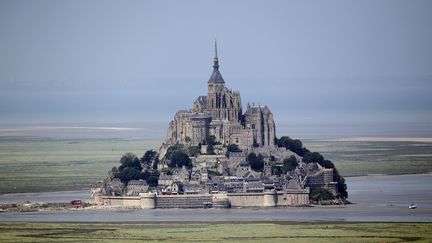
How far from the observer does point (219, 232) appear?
267ft

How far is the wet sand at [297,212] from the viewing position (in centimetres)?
8844

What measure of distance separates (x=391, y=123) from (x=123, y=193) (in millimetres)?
83008

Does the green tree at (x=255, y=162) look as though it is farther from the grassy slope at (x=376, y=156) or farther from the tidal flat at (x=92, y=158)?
the grassy slope at (x=376, y=156)

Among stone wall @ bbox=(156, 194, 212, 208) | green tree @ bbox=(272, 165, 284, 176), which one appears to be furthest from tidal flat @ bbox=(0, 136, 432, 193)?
green tree @ bbox=(272, 165, 284, 176)

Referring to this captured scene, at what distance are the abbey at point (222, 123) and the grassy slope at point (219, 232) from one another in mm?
20574

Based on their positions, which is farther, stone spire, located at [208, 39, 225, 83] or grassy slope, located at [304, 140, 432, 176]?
grassy slope, located at [304, 140, 432, 176]

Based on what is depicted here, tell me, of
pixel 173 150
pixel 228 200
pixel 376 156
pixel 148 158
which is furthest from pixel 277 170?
pixel 376 156

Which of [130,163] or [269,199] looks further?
[130,163]

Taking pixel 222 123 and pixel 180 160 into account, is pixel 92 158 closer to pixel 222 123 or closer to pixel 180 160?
pixel 222 123

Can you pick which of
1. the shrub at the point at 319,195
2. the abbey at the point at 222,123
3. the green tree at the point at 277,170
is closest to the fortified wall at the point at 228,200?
the shrub at the point at 319,195

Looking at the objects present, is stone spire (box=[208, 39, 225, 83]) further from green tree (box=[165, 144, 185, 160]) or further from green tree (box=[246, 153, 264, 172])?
green tree (box=[246, 153, 264, 172])

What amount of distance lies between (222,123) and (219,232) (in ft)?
85.6

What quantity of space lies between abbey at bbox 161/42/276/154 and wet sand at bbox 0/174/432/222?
691cm

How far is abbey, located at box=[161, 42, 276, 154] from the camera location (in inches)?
4181
